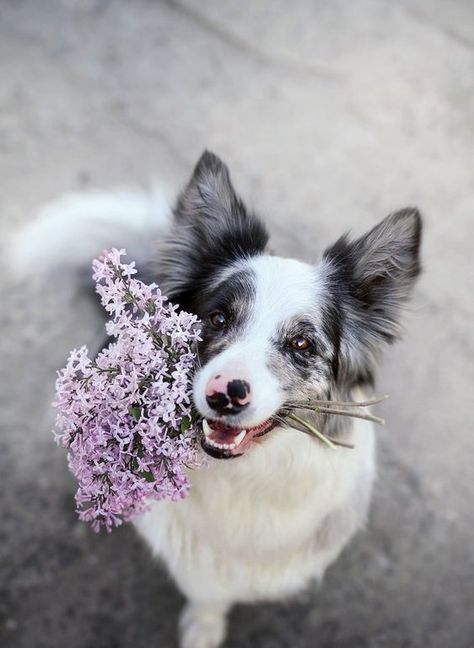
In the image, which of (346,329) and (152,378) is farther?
(346,329)

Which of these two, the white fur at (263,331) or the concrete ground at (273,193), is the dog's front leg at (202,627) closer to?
the concrete ground at (273,193)

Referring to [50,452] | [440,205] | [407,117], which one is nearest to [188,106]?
[407,117]

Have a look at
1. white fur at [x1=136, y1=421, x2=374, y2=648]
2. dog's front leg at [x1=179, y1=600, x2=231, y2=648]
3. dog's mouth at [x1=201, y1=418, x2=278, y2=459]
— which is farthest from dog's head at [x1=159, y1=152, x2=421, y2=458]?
dog's front leg at [x1=179, y1=600, x2=231, y2=648]

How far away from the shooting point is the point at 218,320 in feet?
6.15

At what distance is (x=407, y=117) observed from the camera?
4.15 m

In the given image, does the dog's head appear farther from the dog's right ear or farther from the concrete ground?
the concrete ground

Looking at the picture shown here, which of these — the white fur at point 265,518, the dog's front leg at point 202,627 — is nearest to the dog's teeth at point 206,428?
the white fur at point 265,518

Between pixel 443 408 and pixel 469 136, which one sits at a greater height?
pixel 469 136

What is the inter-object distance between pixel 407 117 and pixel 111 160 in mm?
1805

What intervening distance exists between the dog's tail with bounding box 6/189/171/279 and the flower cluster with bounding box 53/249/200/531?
1142 mm

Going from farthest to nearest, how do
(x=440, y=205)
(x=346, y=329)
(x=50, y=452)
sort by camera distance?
(x=440, y=205), (x=50, y=452), (x=346, y=329)

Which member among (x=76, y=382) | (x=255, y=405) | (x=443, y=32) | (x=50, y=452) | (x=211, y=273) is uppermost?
(x=443, y=32)

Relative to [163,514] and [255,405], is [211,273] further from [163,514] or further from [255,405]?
[163,514]

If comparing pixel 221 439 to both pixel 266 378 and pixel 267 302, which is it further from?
pixel 267 302
